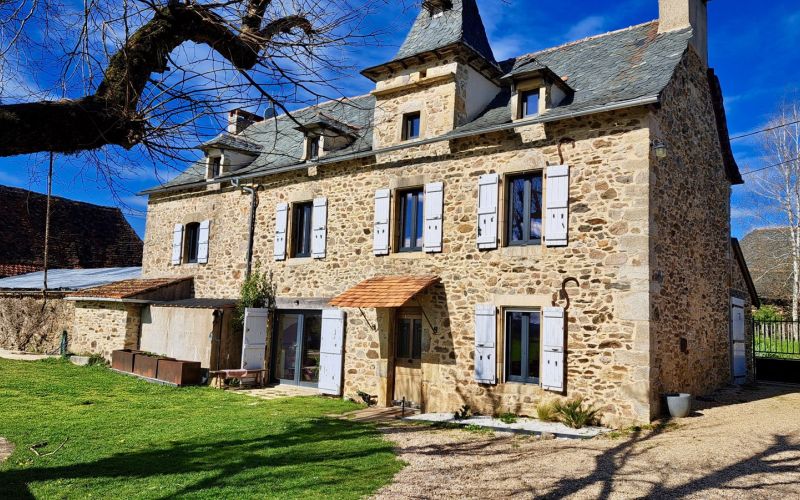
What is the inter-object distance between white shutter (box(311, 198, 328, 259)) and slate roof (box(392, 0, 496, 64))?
3.51 metres

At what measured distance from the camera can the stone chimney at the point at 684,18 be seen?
11172 millimetres

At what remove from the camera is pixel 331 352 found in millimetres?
12305

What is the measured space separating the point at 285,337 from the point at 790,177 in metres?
19.1

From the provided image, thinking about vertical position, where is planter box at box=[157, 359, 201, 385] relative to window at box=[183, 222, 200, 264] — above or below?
below

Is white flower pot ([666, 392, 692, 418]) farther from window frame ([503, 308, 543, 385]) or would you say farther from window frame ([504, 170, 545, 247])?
window frame ([504, 170, 545, 247])

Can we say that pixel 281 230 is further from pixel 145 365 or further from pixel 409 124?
pixel 145 365

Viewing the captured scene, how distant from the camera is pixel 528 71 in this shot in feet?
33.6

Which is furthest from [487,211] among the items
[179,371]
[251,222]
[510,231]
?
[179,371]

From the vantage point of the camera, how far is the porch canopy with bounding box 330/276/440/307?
10.4 m

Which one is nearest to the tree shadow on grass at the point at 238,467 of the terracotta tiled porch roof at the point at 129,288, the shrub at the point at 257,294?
the shrub at the point at 257,294

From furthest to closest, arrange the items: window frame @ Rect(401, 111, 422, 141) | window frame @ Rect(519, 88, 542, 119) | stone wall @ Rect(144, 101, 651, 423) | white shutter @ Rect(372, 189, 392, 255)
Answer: window frame @ Rect(401, 111, 422, 141)
white shutter @ Rect(372, 189, 392, 255)
window frame @ Rect(519, 88, 542, 119)
stone wall @ Rect(144, 101, 651, 423)

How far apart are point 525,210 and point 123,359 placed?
408 inches

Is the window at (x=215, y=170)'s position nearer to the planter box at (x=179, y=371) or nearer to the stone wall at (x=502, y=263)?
the stone wall at (x=502, y=263)

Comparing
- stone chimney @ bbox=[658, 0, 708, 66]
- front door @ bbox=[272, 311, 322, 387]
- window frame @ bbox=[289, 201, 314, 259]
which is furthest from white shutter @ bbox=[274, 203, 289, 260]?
stone chimney @ bbox=[658, 0, 708, 66]
